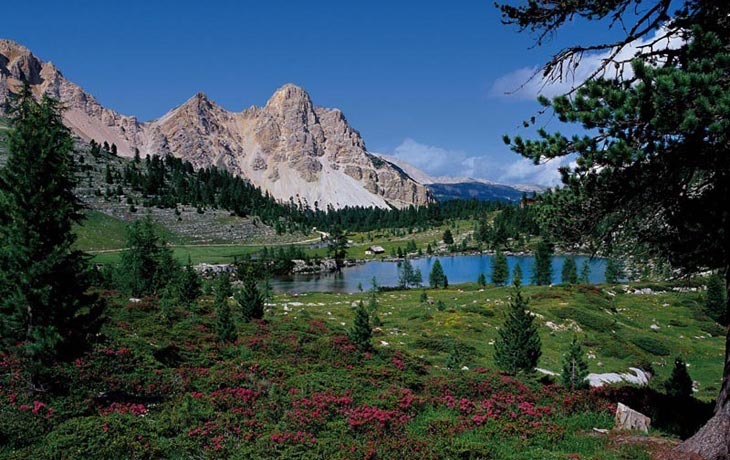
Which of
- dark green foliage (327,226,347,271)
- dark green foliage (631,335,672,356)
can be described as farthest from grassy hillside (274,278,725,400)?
dark green foliage (327,226,347,271)

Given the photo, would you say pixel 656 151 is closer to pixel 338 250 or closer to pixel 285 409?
pixel 285 409

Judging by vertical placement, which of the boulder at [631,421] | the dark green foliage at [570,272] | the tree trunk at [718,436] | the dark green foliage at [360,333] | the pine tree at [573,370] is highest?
the tree trunk at [718,436]

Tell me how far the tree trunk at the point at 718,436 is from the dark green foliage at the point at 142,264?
52.2m

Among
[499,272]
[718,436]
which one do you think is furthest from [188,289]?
[499,272]

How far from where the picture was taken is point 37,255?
48.5 ft

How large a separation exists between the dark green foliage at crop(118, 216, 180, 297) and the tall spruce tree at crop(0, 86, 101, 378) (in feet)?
122

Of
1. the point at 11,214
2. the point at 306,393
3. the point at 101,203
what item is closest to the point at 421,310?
the point at 306,393

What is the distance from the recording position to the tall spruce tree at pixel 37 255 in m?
14.5

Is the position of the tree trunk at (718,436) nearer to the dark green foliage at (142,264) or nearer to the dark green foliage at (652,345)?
the dark green foliage at (652,345)

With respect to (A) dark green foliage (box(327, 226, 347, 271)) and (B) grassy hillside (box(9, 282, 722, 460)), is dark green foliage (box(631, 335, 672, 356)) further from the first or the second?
(A) dark green foliage (box(327, 226, 347, 271))

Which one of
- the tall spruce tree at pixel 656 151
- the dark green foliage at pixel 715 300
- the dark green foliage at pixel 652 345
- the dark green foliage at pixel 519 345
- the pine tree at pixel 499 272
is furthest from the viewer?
the pine tree at pixel 499 272

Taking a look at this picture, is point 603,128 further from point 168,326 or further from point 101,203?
point 101,203

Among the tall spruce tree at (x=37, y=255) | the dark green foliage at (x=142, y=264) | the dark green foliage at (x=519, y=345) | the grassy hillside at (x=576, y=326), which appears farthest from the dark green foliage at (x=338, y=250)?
the tall spruce tree at (x=37, y=255)

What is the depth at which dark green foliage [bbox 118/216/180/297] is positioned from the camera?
166 ft
